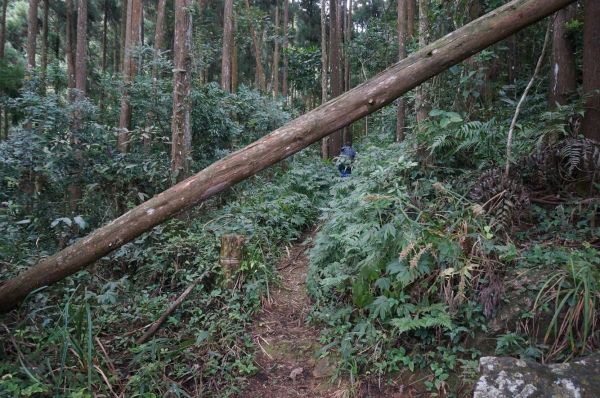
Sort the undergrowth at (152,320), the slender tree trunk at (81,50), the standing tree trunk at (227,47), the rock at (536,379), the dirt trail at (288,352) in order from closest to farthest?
the rock at (536,379)
the undergrowth at (152,320)
the dirt trail at (288,352)
the slender tree trunk at (81,50)
the standing tree trunk at (227,47)

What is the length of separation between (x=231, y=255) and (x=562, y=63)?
15.9 feet

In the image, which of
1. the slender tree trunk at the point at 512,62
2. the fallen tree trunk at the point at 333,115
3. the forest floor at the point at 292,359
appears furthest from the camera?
the slender tree trunk at the point at 512,62

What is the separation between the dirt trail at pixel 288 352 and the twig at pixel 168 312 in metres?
0.89

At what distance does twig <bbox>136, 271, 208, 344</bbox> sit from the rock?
333cm

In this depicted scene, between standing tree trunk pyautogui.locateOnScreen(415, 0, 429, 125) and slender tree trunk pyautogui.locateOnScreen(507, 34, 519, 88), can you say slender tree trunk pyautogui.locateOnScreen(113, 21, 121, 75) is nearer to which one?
standing tree trunk pyautogui.locateOnScreen(415, 0, 429, 125)

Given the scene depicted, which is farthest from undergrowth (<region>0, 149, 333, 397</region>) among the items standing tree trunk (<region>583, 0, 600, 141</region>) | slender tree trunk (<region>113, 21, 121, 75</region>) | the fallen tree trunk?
slender tree trunk (<region>113, 21, 121, 75</region>)

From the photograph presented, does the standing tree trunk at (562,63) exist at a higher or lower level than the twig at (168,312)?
higher

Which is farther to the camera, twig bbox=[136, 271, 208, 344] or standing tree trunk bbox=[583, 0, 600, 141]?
standing tree trunk bbox=[583, 0, 600, 141]

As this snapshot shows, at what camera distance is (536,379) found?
251 centimetres

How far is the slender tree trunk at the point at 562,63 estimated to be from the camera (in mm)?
5113

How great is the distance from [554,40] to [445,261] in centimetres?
352

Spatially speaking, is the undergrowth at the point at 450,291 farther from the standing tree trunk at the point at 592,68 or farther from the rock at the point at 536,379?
the standing tree trunk at the point at 592,68

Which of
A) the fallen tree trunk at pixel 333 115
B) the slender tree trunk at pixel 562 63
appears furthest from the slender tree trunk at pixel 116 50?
the fallen tree trunk at pixel 333 115

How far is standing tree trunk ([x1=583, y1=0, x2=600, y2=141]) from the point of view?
457cm
